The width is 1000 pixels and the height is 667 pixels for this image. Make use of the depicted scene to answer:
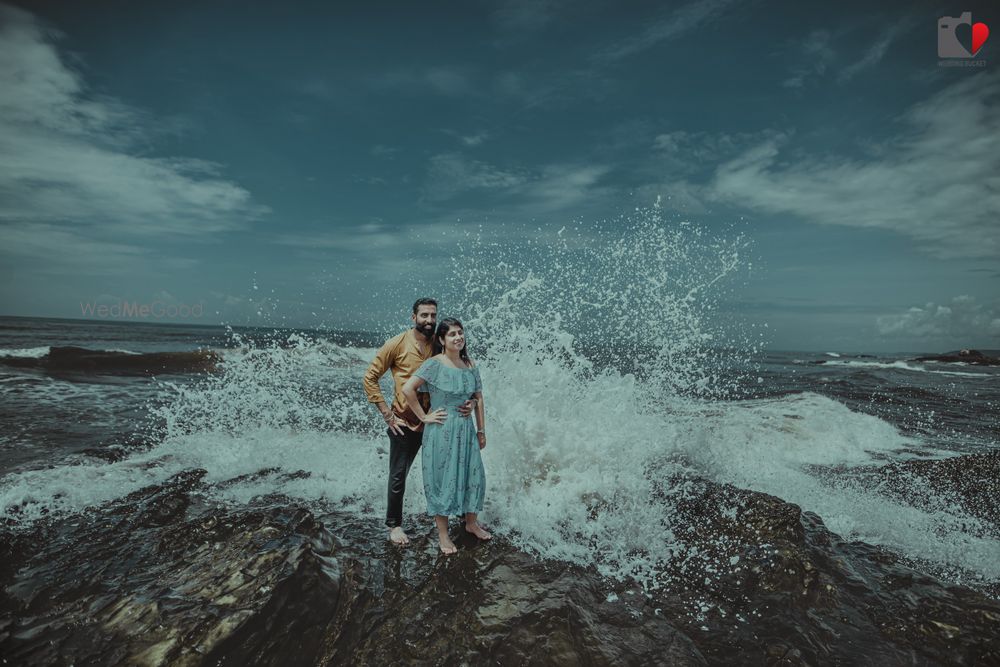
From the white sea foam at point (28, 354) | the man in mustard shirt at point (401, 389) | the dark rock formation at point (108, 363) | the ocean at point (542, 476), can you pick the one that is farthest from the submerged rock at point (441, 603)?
the white sea foam at point (28, 354)

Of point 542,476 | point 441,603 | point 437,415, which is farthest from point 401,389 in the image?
point 542,476

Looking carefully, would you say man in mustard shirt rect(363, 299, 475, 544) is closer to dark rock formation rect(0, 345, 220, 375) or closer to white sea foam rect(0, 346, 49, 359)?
dark rock formation rect(0, 345, 220, 375)

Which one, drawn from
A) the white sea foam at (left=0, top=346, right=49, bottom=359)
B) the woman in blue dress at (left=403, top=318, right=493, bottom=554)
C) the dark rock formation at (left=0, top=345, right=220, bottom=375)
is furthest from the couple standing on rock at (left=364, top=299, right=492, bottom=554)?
the white sea foam at (left=0, top=346, right=49, bottom=359)

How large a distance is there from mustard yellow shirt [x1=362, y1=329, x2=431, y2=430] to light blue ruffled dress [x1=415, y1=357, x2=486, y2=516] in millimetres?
319

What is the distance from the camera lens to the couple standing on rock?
4328mm

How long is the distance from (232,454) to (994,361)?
68.6 meters

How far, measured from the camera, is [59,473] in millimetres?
6324

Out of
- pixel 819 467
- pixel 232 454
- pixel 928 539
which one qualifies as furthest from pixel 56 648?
pixel 819 467

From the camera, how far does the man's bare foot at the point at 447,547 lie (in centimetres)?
438

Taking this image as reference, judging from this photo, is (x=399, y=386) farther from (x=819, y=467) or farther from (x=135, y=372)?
(x=135, y=372)

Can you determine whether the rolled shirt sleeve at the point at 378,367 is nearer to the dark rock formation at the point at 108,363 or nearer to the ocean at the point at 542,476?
the ocean at the point at 542,476

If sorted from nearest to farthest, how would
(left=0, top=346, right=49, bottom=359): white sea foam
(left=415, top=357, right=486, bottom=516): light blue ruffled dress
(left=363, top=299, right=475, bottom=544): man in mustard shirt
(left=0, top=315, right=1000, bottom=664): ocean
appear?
(left=0, top=315, right=1000, bottom=664): ocean → (left=415, top=357, right=486, bottom=516): light blue ruffled dress → (left=363, top=299, right=475, bottom=544): man in mustard shirt → (left=0, top=346, right=49, bottom=359): white sea foam

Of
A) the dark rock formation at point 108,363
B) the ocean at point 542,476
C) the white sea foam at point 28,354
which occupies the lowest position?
Answer: the ocean at point 542,476

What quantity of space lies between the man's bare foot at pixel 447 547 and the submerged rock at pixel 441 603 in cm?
9
